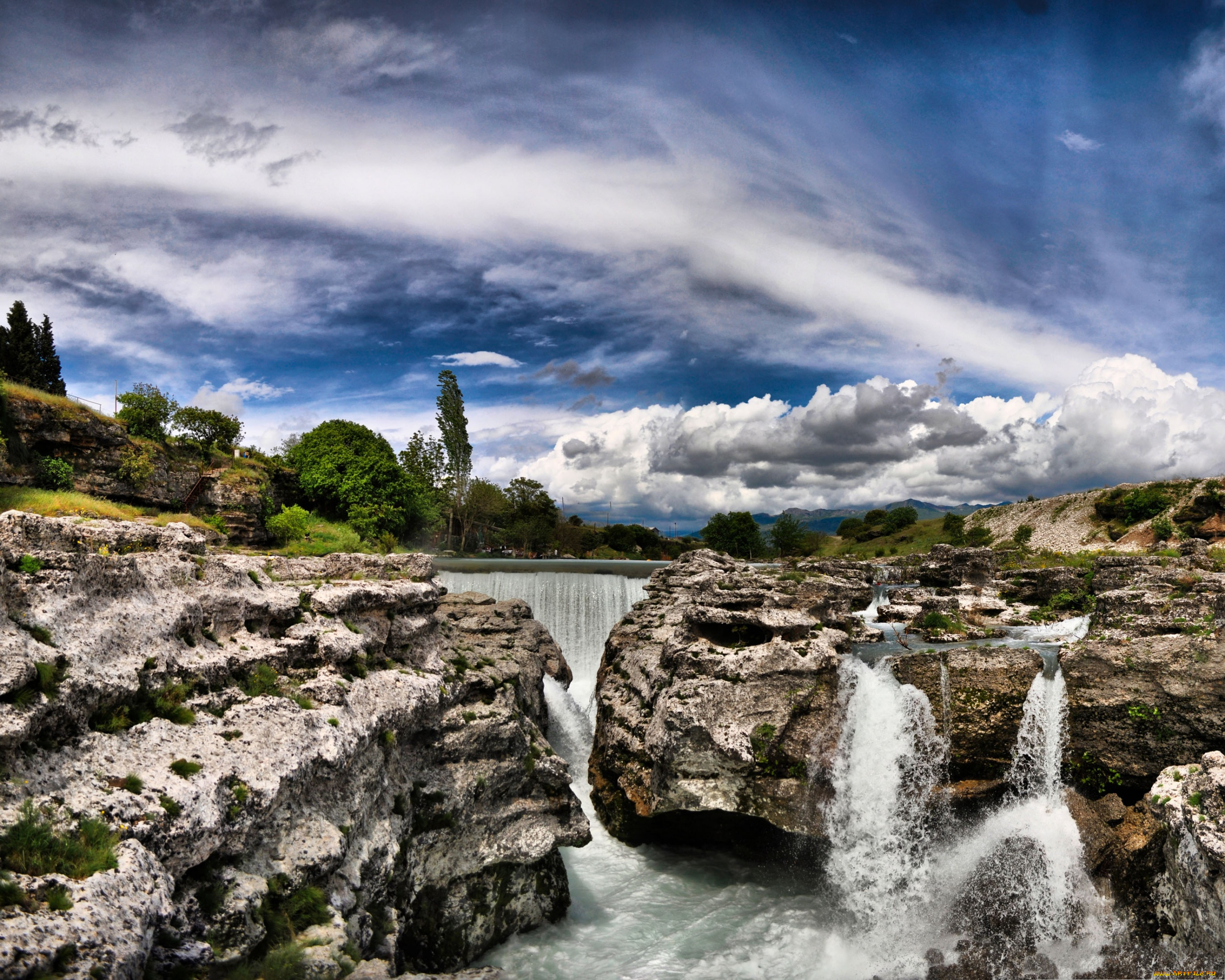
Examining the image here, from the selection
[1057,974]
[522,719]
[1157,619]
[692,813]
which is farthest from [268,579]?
[1157,619]

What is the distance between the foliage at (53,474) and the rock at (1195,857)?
37.1 metres

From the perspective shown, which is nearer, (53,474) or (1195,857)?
(1195,857)

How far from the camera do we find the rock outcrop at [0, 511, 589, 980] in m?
7.16

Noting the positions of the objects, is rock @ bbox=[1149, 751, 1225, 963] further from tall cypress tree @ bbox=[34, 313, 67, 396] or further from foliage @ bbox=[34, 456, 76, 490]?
tall cypress tree @ bbox=[34, 313, 67, 396]

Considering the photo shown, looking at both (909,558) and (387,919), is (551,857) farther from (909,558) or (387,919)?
(909,558)

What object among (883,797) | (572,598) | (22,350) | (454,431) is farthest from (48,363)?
(883,797)

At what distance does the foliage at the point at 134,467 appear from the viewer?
2970 cm

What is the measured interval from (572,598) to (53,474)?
77.5ft

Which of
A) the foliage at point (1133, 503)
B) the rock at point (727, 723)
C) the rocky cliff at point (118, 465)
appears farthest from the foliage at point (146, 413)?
the foliage at point (1133, 503)

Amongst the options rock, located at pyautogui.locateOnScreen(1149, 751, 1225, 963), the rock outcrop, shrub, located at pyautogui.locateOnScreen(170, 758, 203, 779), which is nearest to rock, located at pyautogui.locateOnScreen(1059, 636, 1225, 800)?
rock, located at pyautogui.locateOnScreen(1149, 751, 1225, 963)

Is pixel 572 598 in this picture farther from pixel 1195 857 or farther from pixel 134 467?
pixel 1195 857

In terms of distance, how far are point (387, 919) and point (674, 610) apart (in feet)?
51.9

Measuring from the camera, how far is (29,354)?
195 feet

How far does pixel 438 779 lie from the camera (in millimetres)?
13664
